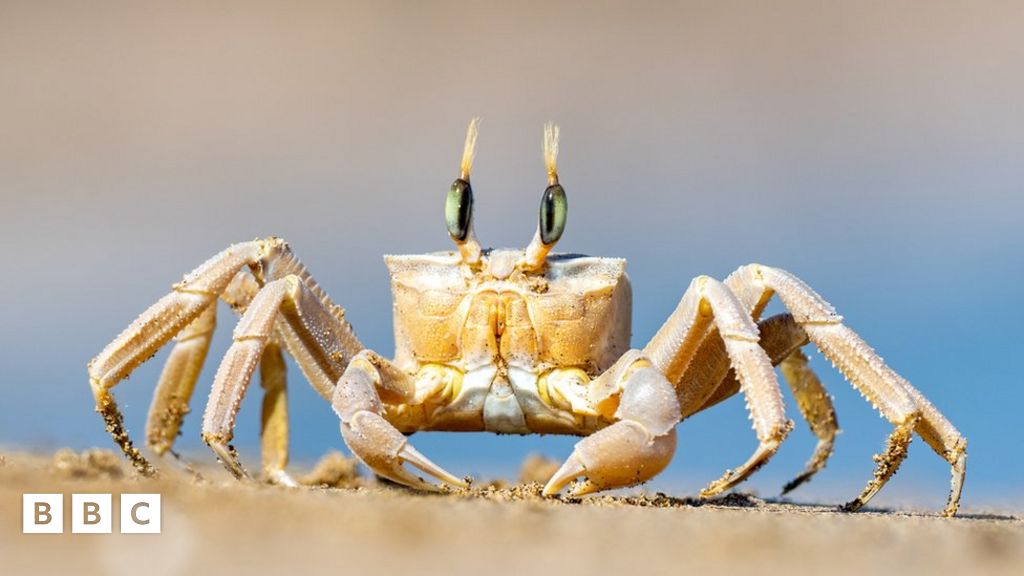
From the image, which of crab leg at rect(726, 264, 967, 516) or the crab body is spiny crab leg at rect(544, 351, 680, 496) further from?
crab leg at rect(726, 264, 967, 516)

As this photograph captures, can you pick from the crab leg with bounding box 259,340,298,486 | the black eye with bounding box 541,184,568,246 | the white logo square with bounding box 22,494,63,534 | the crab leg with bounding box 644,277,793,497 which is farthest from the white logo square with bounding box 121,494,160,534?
the crab leg with bounding box 259,340,298,486

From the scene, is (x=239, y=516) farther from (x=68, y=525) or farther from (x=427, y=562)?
(x=427, y=562)

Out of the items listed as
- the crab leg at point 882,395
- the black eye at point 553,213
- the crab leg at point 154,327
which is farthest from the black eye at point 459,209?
the crab leg at point 882,395

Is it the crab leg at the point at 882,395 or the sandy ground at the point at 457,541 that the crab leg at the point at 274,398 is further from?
the crab leg at the point at 882,395

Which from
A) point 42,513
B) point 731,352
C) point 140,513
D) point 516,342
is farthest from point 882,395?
point 42,513

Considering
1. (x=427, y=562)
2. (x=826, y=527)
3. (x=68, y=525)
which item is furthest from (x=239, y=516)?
(x=826, y=527)

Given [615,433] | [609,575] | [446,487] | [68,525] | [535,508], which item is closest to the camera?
[609,575]
